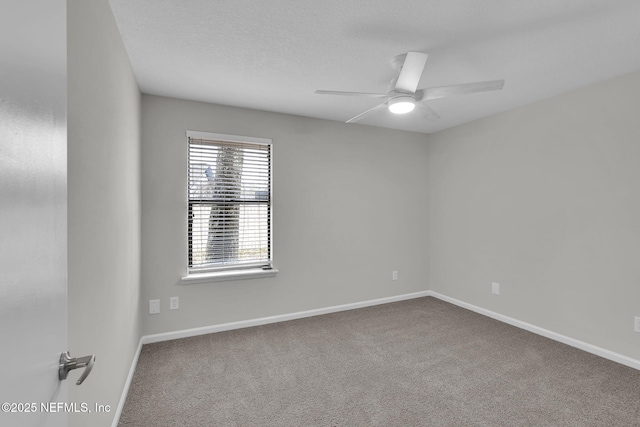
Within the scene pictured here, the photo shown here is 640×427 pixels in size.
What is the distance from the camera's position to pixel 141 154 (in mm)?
2920

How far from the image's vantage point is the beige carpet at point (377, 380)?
1.95 m

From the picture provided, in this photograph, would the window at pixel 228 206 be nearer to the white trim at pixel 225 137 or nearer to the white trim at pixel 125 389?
the white trim at pixel 225 137

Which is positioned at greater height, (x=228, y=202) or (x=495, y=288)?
(x=228, y=202)

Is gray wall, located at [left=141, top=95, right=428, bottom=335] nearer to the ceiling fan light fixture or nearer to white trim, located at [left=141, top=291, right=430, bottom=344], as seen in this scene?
white trim, located at [left=141, top=291, right=430, bottom=344]

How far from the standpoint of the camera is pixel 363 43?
2.07 meters

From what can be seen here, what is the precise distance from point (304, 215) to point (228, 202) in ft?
2.92

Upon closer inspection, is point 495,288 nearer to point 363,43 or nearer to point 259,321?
point 259,321


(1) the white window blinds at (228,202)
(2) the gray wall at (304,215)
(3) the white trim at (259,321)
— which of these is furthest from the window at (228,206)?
(3) the white trim at (259,321)

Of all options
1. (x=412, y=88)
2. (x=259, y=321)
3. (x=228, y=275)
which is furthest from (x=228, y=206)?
(x=412, y=88)

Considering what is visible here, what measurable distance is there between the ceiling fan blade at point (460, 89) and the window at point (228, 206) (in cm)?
185

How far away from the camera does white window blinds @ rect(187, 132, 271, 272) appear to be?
126 inches

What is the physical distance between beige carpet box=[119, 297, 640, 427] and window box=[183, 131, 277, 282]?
747 millimetres

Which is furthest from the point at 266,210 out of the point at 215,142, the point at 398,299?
the point at 398,299

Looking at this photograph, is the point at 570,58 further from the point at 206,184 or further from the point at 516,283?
the point at 206,184
